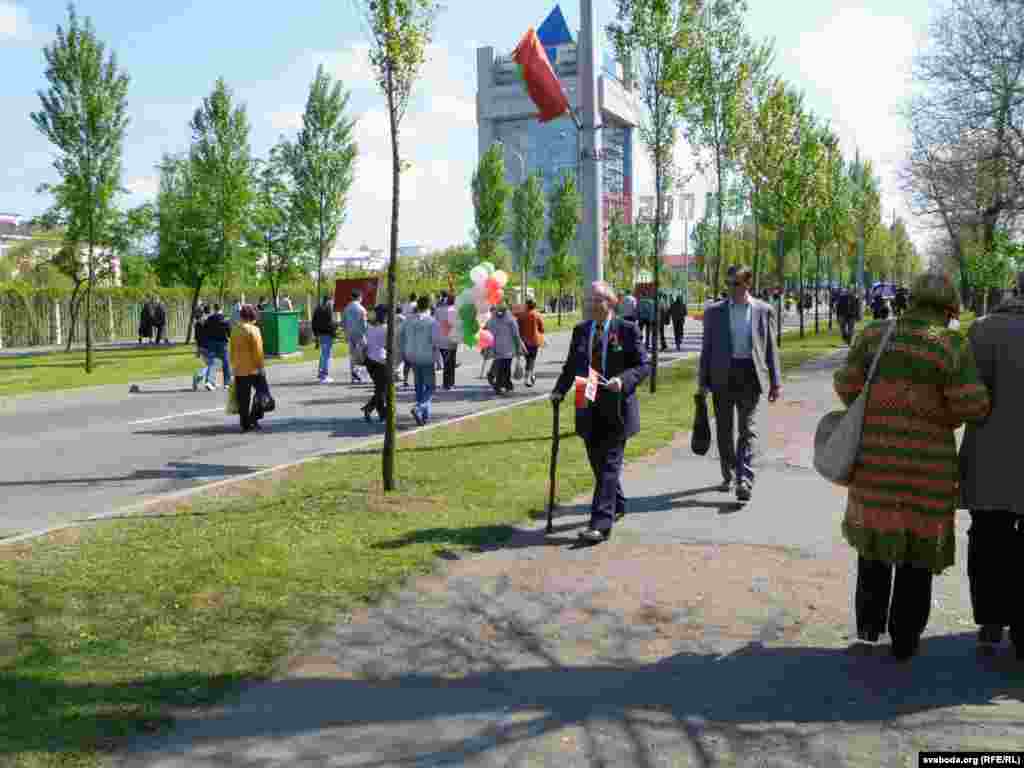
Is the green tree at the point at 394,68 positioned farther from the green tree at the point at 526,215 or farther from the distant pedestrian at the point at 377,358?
the green tree at the point at 526,215

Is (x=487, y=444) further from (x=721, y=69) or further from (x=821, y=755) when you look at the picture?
(x=721, y=69)

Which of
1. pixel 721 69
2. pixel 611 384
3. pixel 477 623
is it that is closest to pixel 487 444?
pixel 611 384

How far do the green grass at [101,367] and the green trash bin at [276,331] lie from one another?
0.61 metres

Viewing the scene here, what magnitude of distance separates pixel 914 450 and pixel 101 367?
25.6m

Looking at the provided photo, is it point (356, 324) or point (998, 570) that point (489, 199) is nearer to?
point (356, 324)

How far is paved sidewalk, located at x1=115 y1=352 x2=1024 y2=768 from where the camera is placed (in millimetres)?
3578

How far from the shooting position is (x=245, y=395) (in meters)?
13.3

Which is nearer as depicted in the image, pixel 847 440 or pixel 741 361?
pixel 847 440

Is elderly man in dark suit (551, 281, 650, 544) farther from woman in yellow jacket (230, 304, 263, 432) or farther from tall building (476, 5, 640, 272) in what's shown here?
tall building (476, 5, 640, 272)

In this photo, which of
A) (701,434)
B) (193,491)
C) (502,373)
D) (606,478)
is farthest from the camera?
(502,373)

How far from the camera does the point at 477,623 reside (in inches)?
198

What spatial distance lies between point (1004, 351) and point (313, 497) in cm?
554

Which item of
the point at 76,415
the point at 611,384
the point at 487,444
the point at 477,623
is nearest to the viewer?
the point at 477,623

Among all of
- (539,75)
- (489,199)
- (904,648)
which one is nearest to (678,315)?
(539,75)
